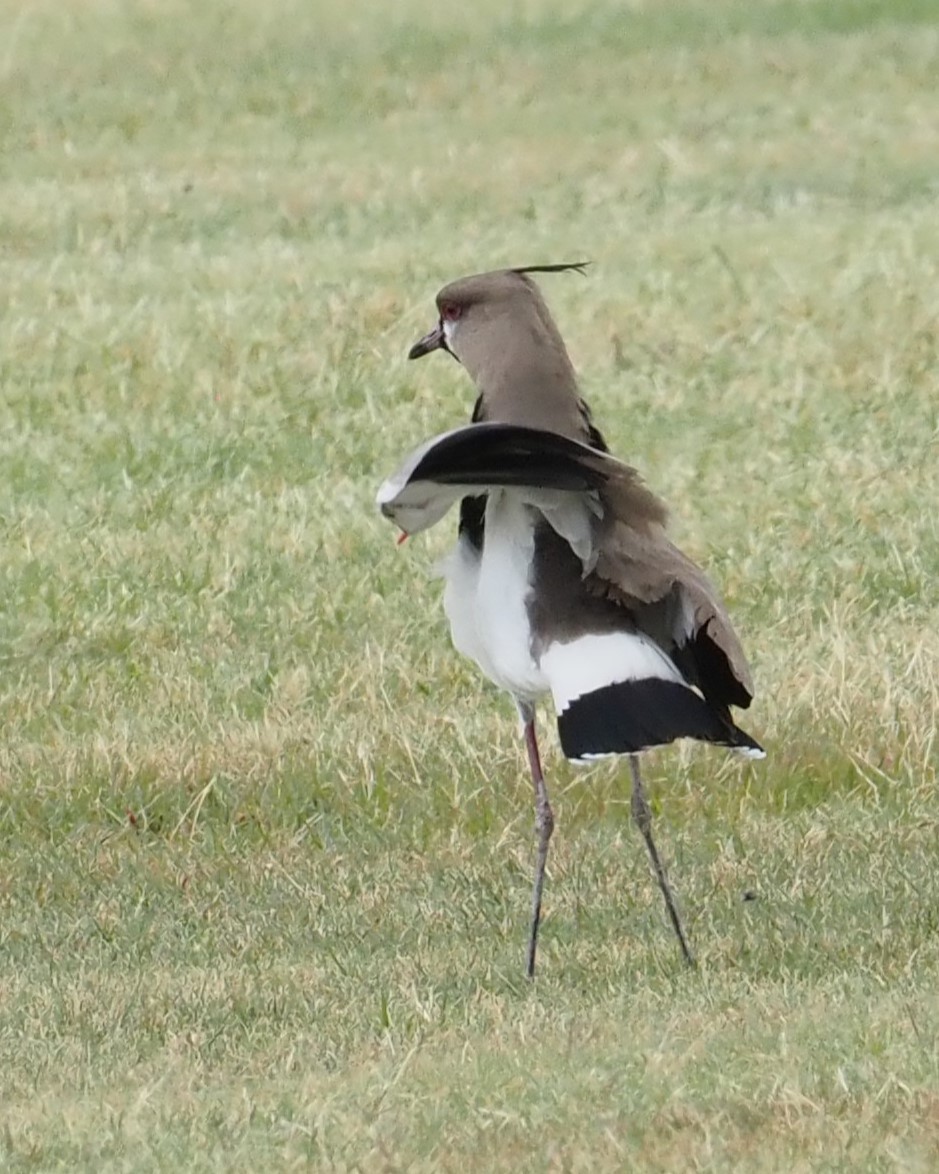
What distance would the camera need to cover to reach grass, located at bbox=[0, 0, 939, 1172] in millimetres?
4336

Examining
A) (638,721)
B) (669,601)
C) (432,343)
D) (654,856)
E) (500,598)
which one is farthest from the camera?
(432,343)

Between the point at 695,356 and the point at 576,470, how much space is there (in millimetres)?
7597

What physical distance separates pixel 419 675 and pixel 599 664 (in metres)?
3.00

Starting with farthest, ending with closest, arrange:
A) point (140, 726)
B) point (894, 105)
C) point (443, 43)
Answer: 1. point (443, 43)
2. point (894, 105)
3. point (140, 726)

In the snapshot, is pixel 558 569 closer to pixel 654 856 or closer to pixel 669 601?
pixel 669 601

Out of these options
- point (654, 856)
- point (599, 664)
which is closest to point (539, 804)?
point (654, 856)

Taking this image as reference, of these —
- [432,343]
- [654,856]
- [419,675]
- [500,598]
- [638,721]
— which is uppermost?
[432,343]

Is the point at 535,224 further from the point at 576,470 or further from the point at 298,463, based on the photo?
the point at 576,470

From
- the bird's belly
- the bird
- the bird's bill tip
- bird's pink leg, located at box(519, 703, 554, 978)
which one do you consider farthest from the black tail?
the bird's bill tip

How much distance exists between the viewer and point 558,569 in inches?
213

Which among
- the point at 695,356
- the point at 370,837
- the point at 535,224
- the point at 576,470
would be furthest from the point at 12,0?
the point at 576,470

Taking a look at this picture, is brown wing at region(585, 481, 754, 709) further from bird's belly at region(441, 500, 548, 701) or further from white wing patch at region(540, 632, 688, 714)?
bird's belly at region(441, 500, 548, 701)

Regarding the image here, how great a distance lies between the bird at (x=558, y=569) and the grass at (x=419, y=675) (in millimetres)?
525

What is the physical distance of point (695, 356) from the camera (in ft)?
41.1
